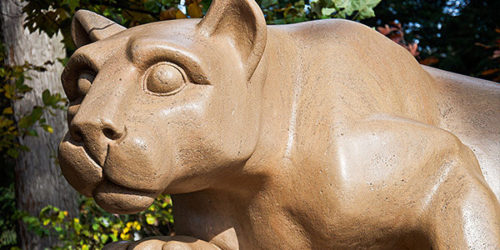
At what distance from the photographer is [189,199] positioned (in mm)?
2043

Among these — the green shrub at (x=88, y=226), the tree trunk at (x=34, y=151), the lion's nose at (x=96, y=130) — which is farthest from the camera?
the tree trunk at (x=34, y=151)

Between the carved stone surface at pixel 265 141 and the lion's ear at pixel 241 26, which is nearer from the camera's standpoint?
the carved stone surface at pixel 265 141

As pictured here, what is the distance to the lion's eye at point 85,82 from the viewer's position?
1.70 m

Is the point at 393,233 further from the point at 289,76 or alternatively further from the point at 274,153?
the point at 289,76

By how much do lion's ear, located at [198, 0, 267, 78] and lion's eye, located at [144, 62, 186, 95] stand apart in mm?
174

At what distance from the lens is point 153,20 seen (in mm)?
2977

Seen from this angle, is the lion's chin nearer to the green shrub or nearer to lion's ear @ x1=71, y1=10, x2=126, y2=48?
lion's ear @ x1=71, y1=10, x2=126, y2=48

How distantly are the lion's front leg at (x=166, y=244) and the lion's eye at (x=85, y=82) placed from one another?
1.72ft

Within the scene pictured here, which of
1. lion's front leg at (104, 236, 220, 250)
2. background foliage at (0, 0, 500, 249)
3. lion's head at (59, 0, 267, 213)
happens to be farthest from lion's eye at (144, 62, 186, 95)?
background foliage at (0, 0, 500, 249)

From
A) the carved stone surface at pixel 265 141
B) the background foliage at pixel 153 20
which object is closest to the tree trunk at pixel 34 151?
the background foliage at pixel 153 20

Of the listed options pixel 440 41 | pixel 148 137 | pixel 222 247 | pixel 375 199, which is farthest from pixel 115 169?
pixel 440 41

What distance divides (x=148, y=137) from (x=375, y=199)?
686 mm

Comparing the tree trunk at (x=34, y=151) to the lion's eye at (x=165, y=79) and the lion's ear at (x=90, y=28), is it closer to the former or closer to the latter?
the lion's ear at (x=90, y=28)

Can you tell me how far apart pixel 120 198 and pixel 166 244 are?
0.37 m
